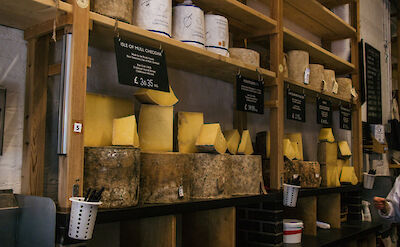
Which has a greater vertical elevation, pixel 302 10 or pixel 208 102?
pixel 302 10

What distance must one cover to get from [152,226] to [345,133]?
10.4 feet

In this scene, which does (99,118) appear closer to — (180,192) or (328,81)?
(180,192)

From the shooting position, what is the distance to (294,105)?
324 cm

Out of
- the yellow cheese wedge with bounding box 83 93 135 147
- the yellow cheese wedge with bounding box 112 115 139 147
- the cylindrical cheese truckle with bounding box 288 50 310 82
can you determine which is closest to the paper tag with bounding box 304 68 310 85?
the cylindrical cheese truckle with bounding box 288 50 310 82

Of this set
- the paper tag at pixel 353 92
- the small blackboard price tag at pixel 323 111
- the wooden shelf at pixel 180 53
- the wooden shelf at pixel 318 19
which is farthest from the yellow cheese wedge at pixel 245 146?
the paper tag at pixel 353 92

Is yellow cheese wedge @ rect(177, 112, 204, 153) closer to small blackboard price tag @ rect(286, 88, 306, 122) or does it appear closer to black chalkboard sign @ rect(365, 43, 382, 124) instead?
small blackboard price tag @ rect(286, 88, 306, 122)

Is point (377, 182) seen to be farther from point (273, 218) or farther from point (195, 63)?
point (195, 63)

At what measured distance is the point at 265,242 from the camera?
2723 millimetres

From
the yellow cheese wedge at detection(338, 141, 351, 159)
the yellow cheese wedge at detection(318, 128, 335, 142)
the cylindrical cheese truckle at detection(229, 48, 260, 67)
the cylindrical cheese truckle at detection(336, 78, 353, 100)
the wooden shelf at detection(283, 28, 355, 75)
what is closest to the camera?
the cylindrical cheese truckle at detection(229, 48, 260, 67)

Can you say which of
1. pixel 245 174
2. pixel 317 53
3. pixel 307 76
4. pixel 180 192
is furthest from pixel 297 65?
pixel 180 192

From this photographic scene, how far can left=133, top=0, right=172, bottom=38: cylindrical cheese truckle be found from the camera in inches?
79.6

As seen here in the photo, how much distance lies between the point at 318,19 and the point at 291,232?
2212 mm

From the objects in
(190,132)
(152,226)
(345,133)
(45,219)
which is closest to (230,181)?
(190,132)

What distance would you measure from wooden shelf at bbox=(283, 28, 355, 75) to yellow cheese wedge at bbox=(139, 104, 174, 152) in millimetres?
1375
